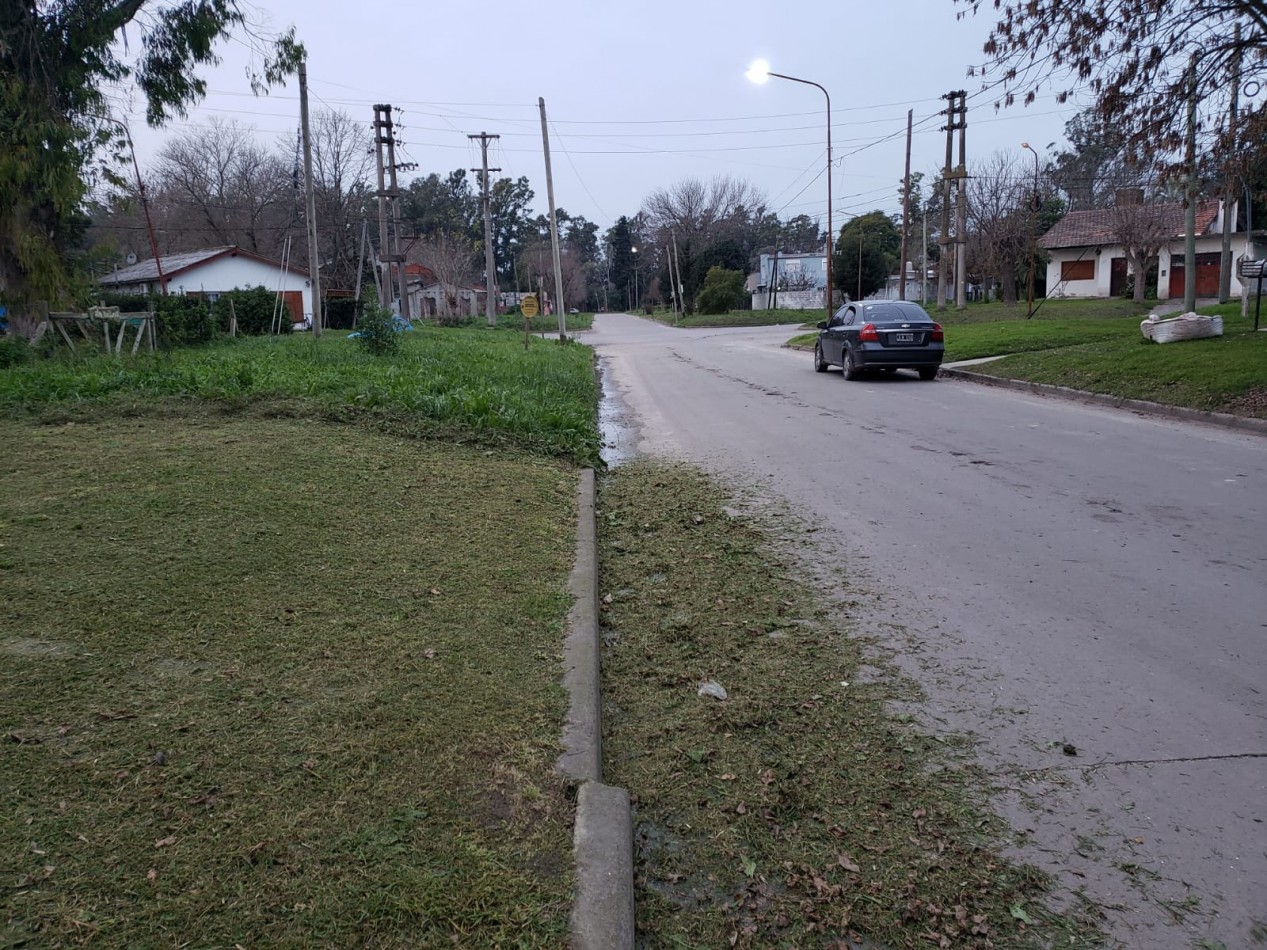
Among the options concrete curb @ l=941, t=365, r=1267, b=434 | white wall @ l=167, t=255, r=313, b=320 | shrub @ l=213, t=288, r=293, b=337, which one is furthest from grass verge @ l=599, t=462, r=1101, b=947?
white wall @ l=167, t=255, r=313, b=320

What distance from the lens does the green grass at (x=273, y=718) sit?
2.53 m

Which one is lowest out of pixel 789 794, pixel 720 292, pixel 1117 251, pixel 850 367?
pixel 789 794

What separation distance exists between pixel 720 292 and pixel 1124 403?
6181cm

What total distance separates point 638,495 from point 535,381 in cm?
716

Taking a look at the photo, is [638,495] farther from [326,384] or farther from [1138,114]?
[1138,114]

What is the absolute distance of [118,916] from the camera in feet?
7.89

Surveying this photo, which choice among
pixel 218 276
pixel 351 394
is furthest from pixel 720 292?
pixel 351 394

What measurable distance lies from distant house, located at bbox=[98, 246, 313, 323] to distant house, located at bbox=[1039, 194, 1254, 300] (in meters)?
37.3

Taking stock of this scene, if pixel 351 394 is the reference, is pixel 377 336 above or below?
above

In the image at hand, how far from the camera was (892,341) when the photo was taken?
1839 cm

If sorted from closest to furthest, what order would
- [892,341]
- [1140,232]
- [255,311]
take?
[892,341] < [255,311] < [1140,232]

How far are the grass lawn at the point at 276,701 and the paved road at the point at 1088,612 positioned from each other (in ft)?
5.92

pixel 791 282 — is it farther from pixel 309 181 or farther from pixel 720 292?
→ pixel 309 181

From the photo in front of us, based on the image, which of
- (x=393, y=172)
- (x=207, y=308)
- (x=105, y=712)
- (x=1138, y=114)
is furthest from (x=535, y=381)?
(x=393, y=172)
